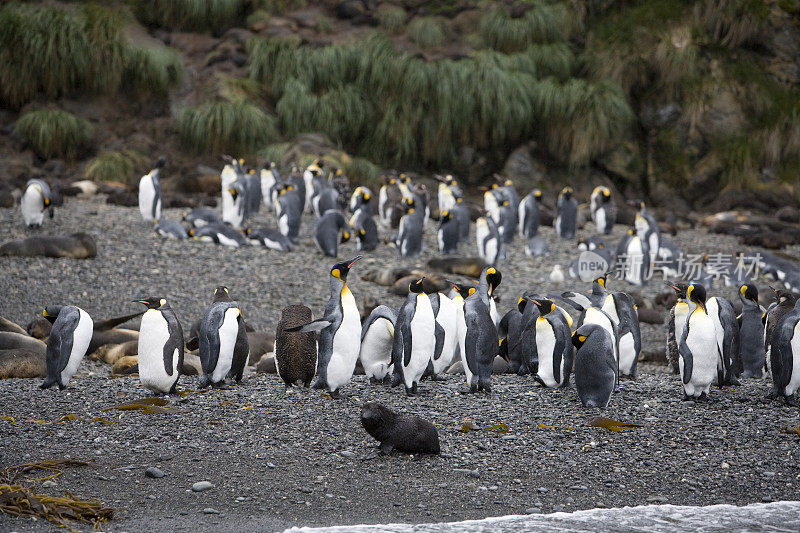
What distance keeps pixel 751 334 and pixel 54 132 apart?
1472 cm

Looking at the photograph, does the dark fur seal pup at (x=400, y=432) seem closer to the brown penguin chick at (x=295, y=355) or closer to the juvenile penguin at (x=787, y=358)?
the brown penguin chick at (x=295, y=355)

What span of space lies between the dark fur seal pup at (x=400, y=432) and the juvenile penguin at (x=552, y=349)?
164 centimetres

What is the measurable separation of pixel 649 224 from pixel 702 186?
6557mm

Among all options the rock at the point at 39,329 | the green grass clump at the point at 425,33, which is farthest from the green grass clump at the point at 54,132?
the rock at the point at 39,329

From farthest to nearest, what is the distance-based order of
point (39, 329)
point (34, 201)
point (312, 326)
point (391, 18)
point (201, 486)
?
point (391, 18)
point (34, 201)
point (39, 329)
point (312, 326)
point (201, 486)

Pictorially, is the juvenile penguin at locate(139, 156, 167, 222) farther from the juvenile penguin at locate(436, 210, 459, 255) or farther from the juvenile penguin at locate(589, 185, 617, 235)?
the juvenile penguin at locate(589, 185, 617, 235)

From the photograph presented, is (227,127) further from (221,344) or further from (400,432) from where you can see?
(400,432)

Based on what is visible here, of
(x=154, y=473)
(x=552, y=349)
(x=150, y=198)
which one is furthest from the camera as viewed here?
(x=150, y=198)

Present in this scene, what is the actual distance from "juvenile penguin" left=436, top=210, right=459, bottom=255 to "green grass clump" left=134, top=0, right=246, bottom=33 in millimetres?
11624

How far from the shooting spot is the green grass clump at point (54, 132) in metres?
16.5

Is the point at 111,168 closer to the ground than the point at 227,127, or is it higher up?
closer to the ground

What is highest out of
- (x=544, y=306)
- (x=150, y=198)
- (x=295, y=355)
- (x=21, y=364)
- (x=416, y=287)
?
(x=150, y=198)

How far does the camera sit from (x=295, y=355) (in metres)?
5.17

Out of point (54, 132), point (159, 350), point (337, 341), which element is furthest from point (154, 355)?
point (54, 132)
